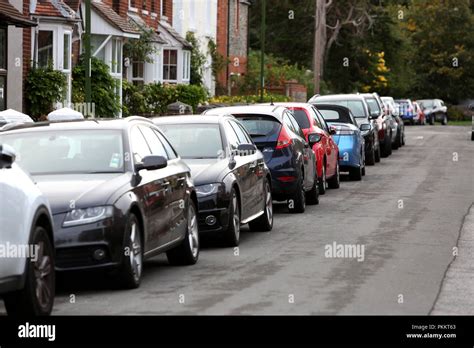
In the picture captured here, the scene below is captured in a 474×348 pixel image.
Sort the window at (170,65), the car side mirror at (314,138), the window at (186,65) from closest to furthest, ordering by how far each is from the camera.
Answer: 1. the car side mirror at (314,138)
2. the window at (170,65)
3. the window at (186,65)

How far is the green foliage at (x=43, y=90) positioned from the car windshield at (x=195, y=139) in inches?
640

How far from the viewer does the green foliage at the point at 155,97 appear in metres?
41.0

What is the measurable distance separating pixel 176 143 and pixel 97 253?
16.6 feet

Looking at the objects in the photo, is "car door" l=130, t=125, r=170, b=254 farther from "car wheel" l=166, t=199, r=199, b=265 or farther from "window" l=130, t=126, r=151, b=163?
"car wheel" l=166, t=199, r=199, b=265

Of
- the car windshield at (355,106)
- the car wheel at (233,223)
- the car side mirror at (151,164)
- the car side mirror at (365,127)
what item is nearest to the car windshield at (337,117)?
the car side mirror at (365,127)

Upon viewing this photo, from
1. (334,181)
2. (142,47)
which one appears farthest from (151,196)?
(142,47)

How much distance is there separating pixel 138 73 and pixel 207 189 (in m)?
33.3

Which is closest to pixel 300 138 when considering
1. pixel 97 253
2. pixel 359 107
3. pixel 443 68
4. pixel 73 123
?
pixel 73 123

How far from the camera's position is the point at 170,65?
171 ft

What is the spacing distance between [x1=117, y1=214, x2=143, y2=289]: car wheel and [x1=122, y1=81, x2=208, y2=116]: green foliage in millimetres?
26409

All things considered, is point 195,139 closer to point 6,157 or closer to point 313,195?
point 313,195

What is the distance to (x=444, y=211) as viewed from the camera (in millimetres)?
20984

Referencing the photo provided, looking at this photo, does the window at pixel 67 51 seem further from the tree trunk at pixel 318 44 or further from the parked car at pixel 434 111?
the parked car at pixel 434 111

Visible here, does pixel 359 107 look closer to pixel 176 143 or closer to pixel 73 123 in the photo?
pixel 176 143
